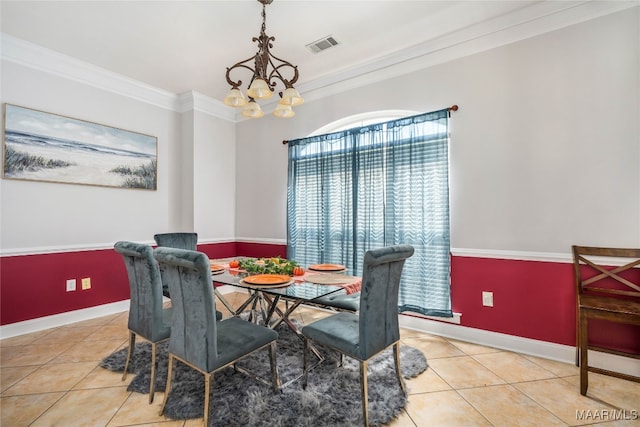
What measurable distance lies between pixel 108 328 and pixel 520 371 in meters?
3.80

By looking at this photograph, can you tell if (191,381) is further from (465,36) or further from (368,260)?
(465,36)

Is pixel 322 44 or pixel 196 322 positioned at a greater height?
pixel 322 44

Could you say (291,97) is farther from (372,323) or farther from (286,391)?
(286,391)

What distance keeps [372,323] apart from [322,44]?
2685 mm

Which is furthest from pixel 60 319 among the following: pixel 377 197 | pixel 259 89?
pixel 377 197

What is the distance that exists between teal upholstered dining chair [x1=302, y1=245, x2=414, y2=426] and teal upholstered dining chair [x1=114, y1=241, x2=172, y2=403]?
955 millimetres

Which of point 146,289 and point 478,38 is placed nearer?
point 146,289

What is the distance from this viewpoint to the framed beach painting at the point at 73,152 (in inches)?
113

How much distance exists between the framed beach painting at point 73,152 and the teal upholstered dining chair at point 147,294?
77.1 inches

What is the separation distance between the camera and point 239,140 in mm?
4676

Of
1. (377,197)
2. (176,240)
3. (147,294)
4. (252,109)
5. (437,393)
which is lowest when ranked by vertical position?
(437,393)

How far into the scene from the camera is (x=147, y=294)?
188 centimetres

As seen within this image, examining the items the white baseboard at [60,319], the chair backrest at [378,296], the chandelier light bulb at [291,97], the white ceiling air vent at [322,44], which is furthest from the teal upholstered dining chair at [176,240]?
the white ceiling air vent at [322,44]

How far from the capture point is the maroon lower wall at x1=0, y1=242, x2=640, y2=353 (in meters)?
2.32
